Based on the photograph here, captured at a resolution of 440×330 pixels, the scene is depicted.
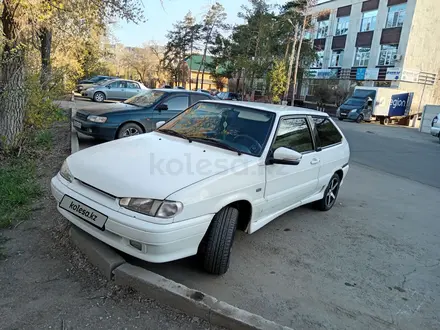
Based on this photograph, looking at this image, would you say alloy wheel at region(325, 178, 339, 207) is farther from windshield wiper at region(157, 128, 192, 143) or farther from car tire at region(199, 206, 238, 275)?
car tire at region(199, 206, 238, 275)

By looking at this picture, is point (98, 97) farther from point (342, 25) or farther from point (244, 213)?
point (342, 25)

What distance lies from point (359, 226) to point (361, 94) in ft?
86.5

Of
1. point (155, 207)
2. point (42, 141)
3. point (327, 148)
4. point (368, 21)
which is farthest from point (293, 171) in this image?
point (368, 21)

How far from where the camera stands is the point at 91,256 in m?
3.14

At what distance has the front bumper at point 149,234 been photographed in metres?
2.66

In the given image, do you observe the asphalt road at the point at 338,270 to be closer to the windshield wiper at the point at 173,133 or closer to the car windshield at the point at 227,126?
the car windshield at the point at 227,126

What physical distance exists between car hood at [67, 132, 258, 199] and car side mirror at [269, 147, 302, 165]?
23 centimetres

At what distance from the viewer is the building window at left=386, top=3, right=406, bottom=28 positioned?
3288 centimetres

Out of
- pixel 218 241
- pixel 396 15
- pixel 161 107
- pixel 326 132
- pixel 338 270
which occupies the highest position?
pixel 396 15

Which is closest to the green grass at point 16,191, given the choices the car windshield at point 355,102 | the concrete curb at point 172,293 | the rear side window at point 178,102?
the concrete curb at point 172,293

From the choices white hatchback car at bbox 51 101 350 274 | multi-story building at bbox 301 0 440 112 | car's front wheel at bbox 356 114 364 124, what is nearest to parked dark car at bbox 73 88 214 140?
white hatchback car at bbox 51 101 350 274

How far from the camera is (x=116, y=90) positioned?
21.9 m

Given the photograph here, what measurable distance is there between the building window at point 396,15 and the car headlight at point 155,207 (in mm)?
37663

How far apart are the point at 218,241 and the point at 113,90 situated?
20593 millimetres
